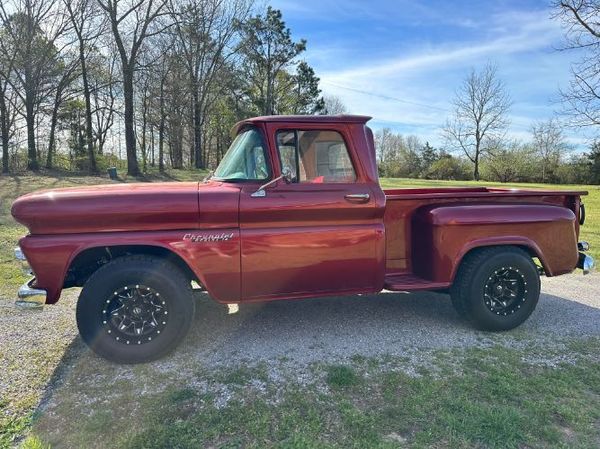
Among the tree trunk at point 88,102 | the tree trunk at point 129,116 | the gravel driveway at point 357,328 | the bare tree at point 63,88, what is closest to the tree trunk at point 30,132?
the bare tree at point 63,88

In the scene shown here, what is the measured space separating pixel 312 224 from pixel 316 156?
63 cm

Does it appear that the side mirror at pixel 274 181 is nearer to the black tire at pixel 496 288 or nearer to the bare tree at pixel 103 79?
the black tire at pixel 496 288

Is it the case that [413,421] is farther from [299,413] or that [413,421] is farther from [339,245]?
[339,245]

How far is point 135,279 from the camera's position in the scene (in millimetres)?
3354

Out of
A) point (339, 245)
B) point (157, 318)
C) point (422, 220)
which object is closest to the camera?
point (157, 318)

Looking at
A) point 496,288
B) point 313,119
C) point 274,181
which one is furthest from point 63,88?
point 496,288

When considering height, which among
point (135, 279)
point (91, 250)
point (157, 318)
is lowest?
point (157, 318)

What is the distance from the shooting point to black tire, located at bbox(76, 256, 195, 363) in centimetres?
334

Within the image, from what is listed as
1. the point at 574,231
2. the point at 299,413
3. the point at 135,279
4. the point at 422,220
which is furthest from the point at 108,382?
the point at 574,231

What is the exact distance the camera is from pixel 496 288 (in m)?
4.11

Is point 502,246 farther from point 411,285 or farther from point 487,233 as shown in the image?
point 411,285

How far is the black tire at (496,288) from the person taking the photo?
4.00m

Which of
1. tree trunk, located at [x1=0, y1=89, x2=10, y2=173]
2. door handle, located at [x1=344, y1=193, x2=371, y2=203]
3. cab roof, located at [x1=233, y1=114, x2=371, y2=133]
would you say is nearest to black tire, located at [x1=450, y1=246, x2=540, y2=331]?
door handle, located at [x1=344, y1=193, x2=371, y2=203]

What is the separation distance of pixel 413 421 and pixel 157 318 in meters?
2.08
